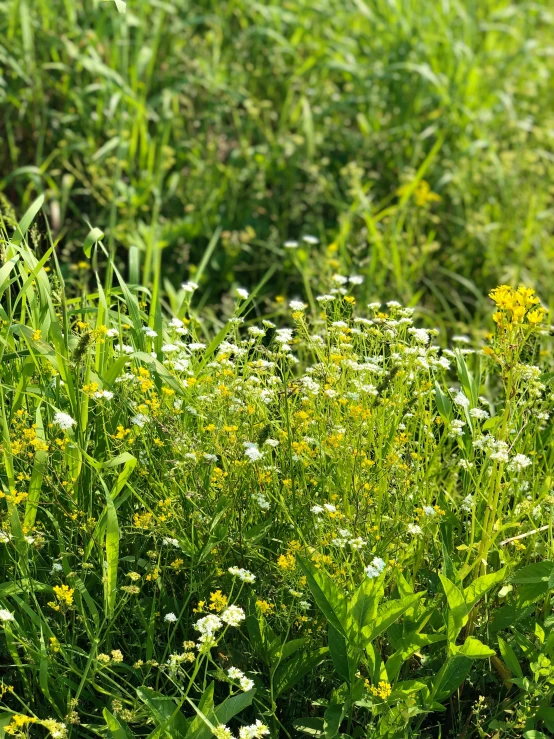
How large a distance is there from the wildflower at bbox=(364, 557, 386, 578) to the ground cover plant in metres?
0.01

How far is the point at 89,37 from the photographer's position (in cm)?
449

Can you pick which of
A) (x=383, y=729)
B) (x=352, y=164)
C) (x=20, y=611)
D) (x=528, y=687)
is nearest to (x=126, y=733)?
(x=20, y=611)

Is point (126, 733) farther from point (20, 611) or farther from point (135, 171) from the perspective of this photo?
point (135, 171)

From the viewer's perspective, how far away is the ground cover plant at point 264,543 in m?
2.03

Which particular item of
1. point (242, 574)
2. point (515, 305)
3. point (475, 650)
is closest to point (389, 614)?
point (475, 650)

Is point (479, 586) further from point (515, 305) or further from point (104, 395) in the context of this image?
point (104, 395)

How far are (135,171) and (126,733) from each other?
3.24m

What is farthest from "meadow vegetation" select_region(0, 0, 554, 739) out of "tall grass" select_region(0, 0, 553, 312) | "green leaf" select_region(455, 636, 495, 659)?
"tall grass" select_region(0, 0, 553, 312)

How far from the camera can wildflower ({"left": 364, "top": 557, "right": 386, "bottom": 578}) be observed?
6.50 feet

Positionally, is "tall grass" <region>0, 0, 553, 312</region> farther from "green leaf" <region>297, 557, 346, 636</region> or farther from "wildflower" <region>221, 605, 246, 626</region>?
"wildflower" <region>221, 605, 246, 626</region>

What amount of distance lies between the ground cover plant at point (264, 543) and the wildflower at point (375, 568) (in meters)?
0.01

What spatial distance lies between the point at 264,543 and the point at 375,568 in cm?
37

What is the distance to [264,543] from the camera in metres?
2.32

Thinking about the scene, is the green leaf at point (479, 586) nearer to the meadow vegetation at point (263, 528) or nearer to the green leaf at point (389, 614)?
the meadow vegetation at point (263, 528)
